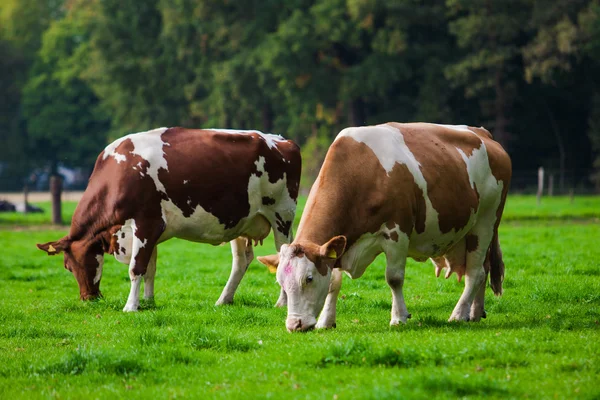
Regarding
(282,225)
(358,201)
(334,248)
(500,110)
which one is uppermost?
(358,201)

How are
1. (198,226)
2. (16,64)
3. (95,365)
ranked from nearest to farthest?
(95,365) → (198,226) → (16,64)

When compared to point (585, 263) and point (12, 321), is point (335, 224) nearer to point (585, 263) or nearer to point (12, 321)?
point (12, 321)

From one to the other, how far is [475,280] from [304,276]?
8.06 feet

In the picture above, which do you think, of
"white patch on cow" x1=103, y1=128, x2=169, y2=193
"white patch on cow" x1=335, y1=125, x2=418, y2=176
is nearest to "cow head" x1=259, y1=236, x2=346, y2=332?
"white patch on cow" x1=335, y1=125, x2=418, y2=176

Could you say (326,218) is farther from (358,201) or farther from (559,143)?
(559,143)

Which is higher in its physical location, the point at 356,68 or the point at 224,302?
the point at 356,68

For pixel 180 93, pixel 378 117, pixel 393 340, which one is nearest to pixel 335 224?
pixel 393 340

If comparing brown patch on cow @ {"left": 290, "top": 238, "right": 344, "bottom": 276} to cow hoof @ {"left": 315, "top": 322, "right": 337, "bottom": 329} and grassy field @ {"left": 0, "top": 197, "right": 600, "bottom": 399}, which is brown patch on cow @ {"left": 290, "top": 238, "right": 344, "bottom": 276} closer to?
grassy field @ {"left": 0, "top": 197, "right": 600, "bottom": 399}

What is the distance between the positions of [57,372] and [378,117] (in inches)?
1746

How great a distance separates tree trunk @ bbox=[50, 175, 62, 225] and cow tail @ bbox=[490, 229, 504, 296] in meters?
19.4

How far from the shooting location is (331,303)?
10.1 metres

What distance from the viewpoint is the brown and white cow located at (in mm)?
12156

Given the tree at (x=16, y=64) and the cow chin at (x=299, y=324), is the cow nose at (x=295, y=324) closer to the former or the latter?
the cow chin at (x=299, y=324)

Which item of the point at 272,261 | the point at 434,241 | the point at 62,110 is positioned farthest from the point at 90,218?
the point at 62,110
